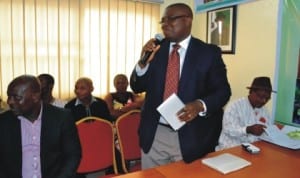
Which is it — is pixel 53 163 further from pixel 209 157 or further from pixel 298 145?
pixel 298 145

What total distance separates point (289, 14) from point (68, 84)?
9.73 ft

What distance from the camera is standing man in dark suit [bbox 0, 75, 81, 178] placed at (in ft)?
5.41

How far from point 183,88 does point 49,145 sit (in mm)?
879

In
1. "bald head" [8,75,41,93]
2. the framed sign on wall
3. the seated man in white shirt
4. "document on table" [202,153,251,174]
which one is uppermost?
the framed sign on wall

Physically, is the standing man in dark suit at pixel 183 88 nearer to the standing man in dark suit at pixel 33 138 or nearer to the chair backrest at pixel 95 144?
the standing man in dark suit at pixel 33 138

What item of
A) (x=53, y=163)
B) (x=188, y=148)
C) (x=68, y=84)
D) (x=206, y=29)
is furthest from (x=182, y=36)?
(x=68, y=84)

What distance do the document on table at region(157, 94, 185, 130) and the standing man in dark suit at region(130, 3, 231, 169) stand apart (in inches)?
5.5

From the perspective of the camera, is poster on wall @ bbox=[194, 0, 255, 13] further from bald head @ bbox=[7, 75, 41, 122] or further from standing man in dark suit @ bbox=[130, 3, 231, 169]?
bald head @ bbox=[7, 75, 41, 122]

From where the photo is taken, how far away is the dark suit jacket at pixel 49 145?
1679mm

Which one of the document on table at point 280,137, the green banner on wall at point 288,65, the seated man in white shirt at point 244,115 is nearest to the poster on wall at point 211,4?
the green banner on wall at point 288,65

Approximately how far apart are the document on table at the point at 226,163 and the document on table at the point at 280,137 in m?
0.53

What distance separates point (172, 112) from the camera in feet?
4.86

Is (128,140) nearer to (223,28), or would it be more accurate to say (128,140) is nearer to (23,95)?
(23,95)

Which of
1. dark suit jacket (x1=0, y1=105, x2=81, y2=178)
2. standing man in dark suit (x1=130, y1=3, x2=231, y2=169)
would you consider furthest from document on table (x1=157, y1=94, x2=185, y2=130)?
dark suit jacket (x1=0, y1=105, x2=81, y2=178)
